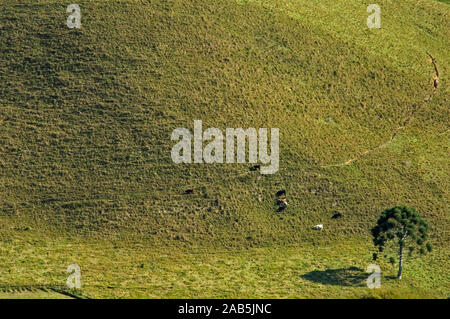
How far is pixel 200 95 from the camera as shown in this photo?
281ft

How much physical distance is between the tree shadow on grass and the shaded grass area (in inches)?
4.3

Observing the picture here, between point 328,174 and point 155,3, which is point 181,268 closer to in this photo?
point 328,174

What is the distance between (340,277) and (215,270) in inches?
551

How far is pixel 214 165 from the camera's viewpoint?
79.1 metres

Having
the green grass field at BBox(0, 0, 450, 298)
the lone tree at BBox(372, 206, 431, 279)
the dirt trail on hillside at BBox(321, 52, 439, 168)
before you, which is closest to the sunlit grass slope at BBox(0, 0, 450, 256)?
the green grass field at BBox(0, 0, 450, 298)

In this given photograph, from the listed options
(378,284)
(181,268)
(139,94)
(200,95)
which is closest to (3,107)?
(139,94)

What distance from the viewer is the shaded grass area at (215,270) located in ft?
206

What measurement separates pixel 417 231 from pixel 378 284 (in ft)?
23.4

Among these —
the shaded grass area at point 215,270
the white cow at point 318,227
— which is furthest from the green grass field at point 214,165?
the white cow at point 318,227

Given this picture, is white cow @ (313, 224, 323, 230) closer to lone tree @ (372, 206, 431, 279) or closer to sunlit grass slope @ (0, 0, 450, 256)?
sunlit grass slope @ (0, 0, 450, 256)

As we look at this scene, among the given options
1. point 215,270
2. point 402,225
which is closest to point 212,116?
point 215,270

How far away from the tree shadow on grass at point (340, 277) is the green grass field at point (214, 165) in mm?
220

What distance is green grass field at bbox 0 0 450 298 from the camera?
67.5m

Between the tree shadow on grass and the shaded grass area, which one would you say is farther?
the tree shadow on grass
